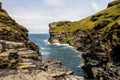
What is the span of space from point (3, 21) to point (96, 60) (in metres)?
35.2

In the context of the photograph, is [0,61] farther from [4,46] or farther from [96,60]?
[96,60]

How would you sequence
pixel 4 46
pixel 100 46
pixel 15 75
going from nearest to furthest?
pixel 15 75 < pixel 4 46 < pixel 100 46

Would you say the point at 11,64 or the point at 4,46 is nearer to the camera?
the point at 11,64

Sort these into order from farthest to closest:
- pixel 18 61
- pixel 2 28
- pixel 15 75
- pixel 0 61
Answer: pixel 2 28 → pixel 18 61 → pixel 0 61 → pixel 15 75

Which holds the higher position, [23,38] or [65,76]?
[23,38]

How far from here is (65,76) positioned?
184ft

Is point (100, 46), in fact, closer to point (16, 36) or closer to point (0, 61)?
point (16, 36)

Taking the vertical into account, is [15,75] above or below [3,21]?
below

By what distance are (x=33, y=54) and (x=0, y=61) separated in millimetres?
17543

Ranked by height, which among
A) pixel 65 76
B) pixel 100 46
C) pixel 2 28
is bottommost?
pixel 65 76

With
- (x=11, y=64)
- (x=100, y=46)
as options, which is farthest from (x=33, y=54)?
(x=100, y=46)

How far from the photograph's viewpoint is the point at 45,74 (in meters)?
52.0

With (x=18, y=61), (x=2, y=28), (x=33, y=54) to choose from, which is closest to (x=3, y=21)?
(x=2, y=28)

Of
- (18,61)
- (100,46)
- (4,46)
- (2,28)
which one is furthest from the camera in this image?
(100,46)
